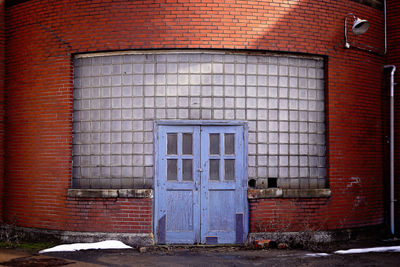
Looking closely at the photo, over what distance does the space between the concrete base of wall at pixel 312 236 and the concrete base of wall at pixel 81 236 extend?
6.83 ft

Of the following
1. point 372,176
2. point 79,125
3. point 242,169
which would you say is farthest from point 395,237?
point 79,125

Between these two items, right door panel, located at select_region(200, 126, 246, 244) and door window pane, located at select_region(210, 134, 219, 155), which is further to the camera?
door window pane, located at select_region(210, 134, 219, 155)

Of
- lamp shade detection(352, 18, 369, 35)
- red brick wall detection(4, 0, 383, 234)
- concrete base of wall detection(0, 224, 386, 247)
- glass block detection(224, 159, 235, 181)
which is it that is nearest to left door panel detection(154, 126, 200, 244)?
concrete base of wall detection(0, 224, 386, 247)

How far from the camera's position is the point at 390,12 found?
419 inches

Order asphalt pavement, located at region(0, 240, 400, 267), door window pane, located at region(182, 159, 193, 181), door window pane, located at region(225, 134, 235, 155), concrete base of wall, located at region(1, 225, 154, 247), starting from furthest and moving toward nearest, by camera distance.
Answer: door window pane, located at region(225, 134, 235, 155), door window pane, located at region(182, 159, 193, 181), concrete base of wall, located at region(1, 225, 154, 247), asphalt pavement, located at region(0, 240, 400, 267)

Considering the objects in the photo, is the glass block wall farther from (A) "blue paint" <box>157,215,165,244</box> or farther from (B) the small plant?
(B) the small plant

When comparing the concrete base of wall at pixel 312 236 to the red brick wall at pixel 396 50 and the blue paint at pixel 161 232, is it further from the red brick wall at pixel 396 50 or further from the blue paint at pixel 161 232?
the blue paint at pixel 161 232

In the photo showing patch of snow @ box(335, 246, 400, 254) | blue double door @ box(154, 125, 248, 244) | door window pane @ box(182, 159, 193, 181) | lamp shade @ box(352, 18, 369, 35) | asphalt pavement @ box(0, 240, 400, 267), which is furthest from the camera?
lamp shade @ box(352, 18, 369, 35)

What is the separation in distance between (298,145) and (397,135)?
274 centimetres

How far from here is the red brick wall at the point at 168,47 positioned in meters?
9.05

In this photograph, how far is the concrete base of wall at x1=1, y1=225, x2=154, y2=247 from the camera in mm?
8773

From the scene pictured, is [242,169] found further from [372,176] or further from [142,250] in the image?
[372,176]

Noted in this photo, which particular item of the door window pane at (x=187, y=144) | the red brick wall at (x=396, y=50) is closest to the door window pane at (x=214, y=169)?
the door window pane at (x=187, y=144)

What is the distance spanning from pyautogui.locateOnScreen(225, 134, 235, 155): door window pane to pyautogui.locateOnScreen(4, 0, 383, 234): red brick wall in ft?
3.81
